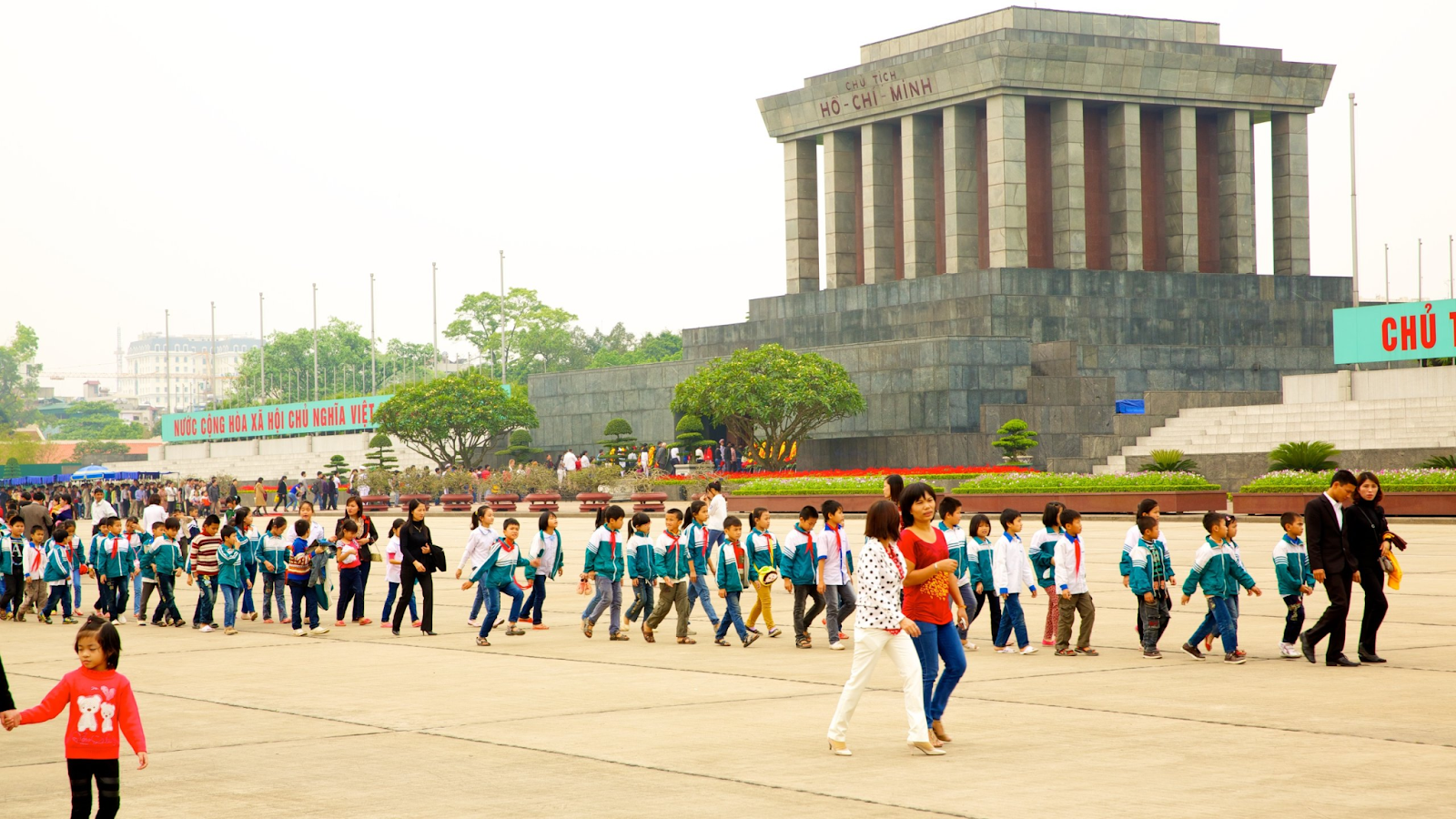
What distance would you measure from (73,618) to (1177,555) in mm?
15811

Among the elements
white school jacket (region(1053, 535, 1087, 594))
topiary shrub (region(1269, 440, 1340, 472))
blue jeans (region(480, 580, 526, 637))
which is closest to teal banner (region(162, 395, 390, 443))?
topiary shrub (region(1269, 440, 1340, 472))

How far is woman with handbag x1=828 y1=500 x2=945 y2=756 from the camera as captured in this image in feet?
32.2

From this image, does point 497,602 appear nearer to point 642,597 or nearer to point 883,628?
point 642,597

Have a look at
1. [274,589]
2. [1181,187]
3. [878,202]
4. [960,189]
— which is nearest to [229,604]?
[274,589]

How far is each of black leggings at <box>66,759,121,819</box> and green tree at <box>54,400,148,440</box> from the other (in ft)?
591

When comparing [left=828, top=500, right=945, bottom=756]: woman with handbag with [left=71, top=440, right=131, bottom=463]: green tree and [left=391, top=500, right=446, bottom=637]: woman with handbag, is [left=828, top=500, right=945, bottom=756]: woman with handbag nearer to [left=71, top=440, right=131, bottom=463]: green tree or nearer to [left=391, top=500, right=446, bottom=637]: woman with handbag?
[left=391, top=500, right=446, bottom=637]: woman with handbag

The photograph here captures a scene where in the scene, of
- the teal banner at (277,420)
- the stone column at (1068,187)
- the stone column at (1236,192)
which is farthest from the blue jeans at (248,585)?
the teal banner at (277,420)

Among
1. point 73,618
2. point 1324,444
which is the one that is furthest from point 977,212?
point 73,618

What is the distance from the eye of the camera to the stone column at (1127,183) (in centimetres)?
6269

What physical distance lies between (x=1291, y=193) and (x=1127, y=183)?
26.4 ft

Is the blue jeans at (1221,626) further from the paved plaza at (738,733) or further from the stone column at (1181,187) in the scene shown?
the stone column at (1181,187)

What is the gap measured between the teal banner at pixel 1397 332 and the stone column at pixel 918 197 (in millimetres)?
20128

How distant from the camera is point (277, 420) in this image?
3853 inches

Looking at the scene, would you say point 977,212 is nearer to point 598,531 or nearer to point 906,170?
point 906,170
